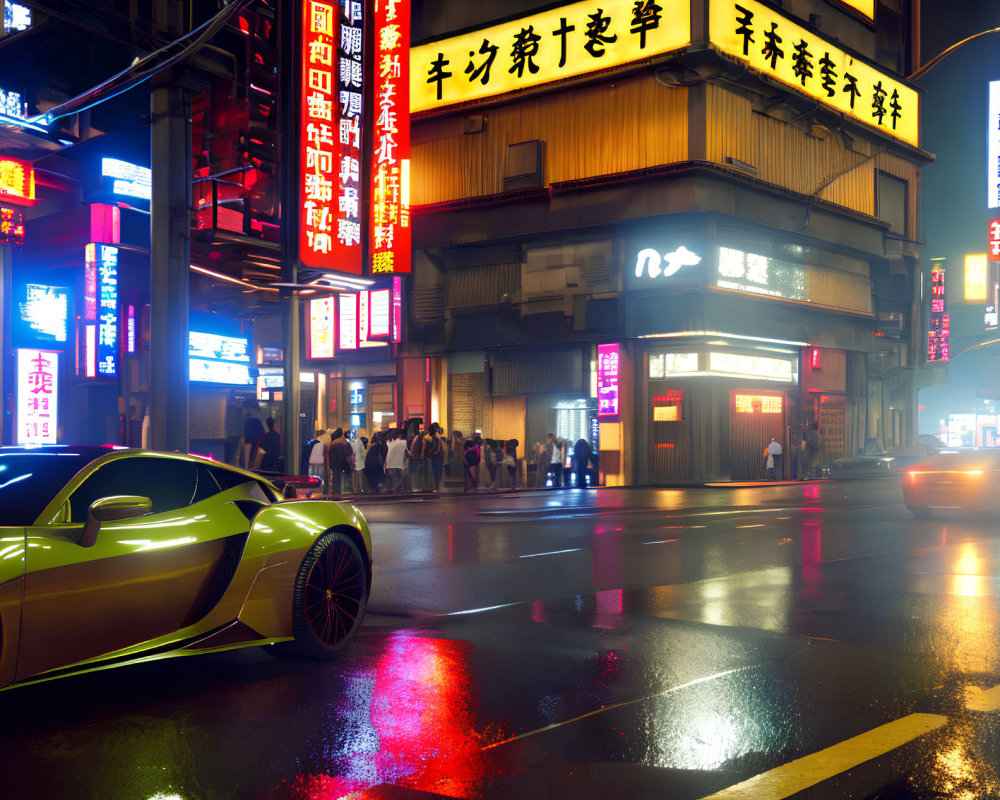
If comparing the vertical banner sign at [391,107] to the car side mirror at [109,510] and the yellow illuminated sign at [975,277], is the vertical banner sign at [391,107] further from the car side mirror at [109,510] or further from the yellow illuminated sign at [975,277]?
the yellow illuminated sign at [975,277]

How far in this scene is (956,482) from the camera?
55.7ft

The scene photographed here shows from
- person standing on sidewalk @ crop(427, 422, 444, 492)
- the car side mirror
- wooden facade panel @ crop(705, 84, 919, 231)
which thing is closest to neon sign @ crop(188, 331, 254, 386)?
person standing on sidewalk @ crop(427, 422, 444, 492)

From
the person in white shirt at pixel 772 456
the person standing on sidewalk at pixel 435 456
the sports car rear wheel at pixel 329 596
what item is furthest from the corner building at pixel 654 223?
the sports car rear wheel at pixel 329 596

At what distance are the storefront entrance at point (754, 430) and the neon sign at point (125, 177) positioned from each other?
1945cm

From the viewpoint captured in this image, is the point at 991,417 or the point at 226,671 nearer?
the point at 226,671

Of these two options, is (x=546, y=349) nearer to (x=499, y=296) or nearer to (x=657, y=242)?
(x=499, y=296)

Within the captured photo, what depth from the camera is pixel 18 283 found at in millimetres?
25859

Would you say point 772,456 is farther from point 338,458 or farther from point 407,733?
point 407,733

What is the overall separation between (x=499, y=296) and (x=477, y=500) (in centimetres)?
1246

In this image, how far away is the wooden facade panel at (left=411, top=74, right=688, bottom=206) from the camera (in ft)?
104

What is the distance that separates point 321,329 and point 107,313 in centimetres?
1524

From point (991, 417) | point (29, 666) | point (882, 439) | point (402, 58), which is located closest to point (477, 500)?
point (402, 58)

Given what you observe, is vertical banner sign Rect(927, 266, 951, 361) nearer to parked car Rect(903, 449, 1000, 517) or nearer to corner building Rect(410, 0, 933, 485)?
corner building Rect(410, 0, 933, 485)

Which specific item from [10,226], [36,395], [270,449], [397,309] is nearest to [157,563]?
[270,449]
